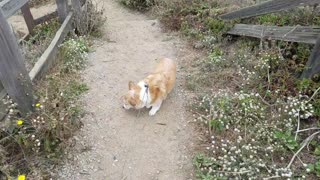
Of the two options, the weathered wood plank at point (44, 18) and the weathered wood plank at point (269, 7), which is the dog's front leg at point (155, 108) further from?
the weathered wood plank at point (44, 18)

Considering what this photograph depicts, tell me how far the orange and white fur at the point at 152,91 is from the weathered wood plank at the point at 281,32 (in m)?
1.58

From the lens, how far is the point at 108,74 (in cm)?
490

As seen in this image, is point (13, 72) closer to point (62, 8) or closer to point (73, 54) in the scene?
point (73, 54)

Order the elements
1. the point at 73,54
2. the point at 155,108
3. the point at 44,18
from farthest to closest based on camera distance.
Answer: the point at 44,18 → the point at 73,54 → the point at 155,108

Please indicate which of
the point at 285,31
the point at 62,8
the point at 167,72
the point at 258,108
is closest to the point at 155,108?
the point at 167,72

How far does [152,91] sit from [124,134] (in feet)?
2.23

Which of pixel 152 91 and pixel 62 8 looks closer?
pixel 152 91

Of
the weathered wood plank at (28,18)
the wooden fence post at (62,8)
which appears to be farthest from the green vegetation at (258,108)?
the weathered wood plank at (28,18)

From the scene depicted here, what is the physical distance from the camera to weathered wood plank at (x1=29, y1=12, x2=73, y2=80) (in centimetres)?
416

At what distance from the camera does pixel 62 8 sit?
5.68 metres

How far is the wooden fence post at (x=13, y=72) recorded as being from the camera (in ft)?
9.70

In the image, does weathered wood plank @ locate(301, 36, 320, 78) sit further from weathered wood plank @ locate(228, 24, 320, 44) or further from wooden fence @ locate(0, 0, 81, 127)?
wooden fence @ locate(0, 0, 81, 127)

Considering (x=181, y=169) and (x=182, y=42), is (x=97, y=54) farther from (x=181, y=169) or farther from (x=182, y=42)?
(x=181, y=169)

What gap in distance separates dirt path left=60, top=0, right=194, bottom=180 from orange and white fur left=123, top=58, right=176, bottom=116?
175mm
